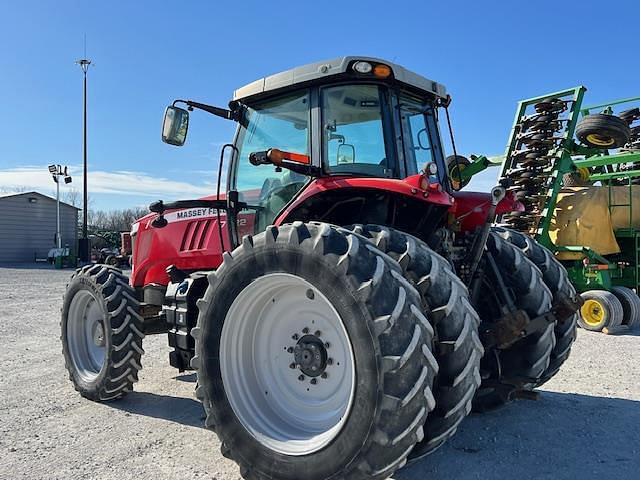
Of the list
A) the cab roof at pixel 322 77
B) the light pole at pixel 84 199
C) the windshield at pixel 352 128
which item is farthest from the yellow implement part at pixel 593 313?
the light pole at pixel 84 199

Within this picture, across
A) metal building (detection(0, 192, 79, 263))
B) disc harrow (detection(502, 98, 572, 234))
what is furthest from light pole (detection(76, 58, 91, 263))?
disc harrow (detection(502, 98, 572, 234))

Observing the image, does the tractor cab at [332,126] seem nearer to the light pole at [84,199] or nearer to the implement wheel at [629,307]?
the implement wheel at [629,307]

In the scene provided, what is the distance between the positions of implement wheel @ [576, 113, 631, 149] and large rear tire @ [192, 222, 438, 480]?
773 cm

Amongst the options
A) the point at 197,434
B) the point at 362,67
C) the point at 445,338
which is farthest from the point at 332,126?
the point at 197,434

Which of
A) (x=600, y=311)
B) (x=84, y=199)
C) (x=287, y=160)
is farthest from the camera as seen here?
(x=84, y=199)

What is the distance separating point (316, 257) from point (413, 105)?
186cm

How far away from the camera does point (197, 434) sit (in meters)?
4.20

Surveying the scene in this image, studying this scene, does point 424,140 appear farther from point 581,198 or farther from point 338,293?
point 581,198

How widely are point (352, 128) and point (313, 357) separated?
5.34 feet

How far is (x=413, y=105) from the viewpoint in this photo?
428 centimetres

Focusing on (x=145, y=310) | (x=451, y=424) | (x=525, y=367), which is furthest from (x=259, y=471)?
(x=145, y=310)

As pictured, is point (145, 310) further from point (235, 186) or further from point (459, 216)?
point (459, 216)

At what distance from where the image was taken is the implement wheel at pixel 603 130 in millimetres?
9102

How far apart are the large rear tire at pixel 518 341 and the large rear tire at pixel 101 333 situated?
3052mm
